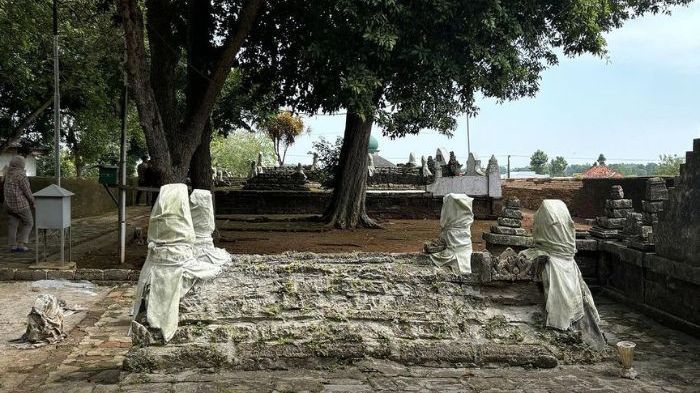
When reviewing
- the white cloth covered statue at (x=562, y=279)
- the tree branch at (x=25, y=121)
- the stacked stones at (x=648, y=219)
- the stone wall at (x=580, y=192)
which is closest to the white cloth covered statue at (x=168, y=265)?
the white cloth covered statue at (x=562, y=279)

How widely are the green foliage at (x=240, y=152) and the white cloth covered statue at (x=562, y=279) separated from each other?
128 ft

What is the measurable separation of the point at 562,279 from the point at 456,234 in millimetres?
1167

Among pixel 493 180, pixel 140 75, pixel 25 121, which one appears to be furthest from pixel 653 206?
pixel 25 121

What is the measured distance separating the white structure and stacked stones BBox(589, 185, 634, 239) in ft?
34.9

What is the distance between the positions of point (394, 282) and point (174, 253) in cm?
211

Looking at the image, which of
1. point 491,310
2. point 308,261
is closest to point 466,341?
point 491,310

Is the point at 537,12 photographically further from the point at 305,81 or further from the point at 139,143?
the point at 139,143

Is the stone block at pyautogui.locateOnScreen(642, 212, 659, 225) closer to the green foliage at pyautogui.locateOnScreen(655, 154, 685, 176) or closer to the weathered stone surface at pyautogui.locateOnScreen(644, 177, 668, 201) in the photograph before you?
the weathered stone surface at pyautogui.locateOnScreen(644, 177, 668, 201)

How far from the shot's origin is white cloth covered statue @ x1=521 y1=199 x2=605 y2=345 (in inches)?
220

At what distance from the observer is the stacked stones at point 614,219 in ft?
29.3

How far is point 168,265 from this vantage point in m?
5.16

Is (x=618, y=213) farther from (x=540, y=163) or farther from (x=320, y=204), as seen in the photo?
(x=540, y=163)

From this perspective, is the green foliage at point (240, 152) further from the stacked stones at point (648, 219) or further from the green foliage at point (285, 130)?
the stacked stones at point (648, 219)

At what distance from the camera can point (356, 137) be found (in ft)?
51.9
